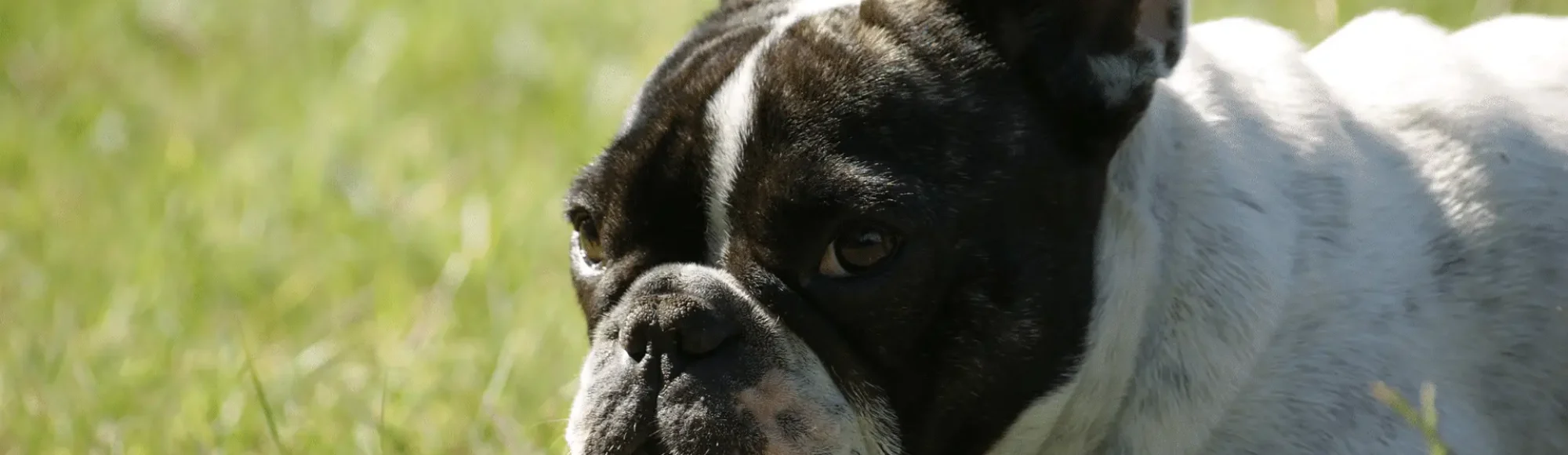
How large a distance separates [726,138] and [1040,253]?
1.80 ft

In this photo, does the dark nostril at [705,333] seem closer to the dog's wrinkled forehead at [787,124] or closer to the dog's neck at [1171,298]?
the dog's wrinkled forehead at [787,124]

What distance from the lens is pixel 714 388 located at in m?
2.71

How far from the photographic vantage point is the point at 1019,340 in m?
2.85

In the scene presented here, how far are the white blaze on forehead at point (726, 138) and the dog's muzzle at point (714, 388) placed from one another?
Answer: 0.23ft

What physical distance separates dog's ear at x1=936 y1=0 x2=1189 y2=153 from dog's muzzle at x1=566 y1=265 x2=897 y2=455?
2.05 feet

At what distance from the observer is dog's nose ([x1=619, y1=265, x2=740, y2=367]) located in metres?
2.71

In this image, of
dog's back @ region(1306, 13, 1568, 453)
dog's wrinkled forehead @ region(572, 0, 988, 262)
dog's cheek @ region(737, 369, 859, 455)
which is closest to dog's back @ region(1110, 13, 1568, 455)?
dog's back @ region(1306, 13, 1568, 453)

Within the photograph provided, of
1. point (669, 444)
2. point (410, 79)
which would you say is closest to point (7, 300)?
point (410, 79)

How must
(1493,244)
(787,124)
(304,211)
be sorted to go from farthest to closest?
(304,211)
(1493,244)
(787,124)

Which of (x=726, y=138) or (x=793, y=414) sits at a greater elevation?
(x=726, y=138)

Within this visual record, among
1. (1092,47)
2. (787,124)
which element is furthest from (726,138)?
(1092,47)

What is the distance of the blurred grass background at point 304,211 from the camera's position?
160 inches

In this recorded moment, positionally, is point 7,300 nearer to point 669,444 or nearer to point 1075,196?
point 669,444

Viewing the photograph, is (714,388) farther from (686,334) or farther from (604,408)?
(604,408)
